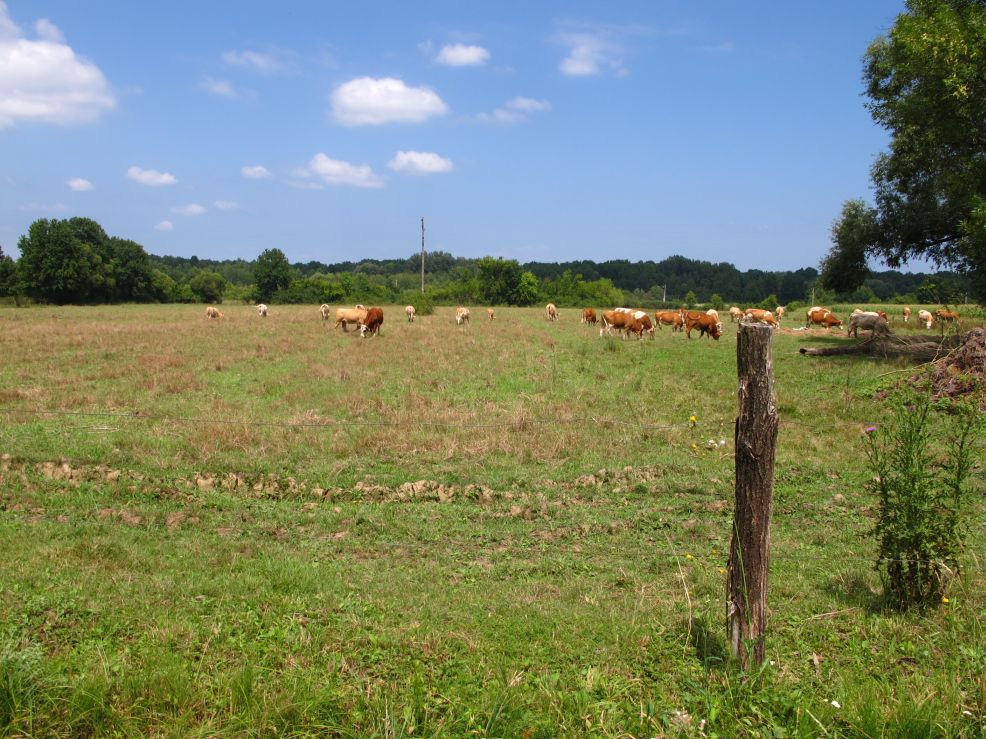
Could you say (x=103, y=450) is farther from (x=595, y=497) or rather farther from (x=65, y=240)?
(x=65, y=240)

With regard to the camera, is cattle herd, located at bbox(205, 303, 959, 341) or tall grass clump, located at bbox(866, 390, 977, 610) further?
cattle herd, located at bbox(205, 303, 959, 341)

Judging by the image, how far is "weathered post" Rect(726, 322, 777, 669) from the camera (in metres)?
3.77

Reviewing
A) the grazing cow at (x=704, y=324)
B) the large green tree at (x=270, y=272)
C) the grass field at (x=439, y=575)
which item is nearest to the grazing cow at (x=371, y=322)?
the grazing cow at (x=704, y=324)

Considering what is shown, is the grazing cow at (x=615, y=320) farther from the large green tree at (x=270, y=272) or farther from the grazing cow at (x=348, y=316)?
the large green tree at (x=270, y=272)

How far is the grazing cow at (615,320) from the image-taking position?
2881 cm

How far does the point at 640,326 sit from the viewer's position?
2770 centimetres

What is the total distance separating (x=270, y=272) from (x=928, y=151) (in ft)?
243

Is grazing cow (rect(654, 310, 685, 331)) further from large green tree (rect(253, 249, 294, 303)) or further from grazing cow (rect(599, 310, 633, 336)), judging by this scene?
large green tree (rect(253, 249, 294, 303))

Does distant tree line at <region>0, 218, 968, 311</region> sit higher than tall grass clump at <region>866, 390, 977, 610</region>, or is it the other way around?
distant tree line at <region>0, 218, 968, 311</region>

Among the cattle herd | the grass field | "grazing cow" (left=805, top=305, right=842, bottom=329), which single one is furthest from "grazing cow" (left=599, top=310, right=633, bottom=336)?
the grass field

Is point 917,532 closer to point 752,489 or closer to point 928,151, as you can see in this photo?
point 752,489

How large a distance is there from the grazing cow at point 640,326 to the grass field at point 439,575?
13.9 metres

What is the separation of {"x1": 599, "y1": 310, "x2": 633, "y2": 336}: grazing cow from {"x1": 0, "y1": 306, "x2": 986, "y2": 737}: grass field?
15.2 meters

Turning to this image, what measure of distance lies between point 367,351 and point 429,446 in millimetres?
11984
